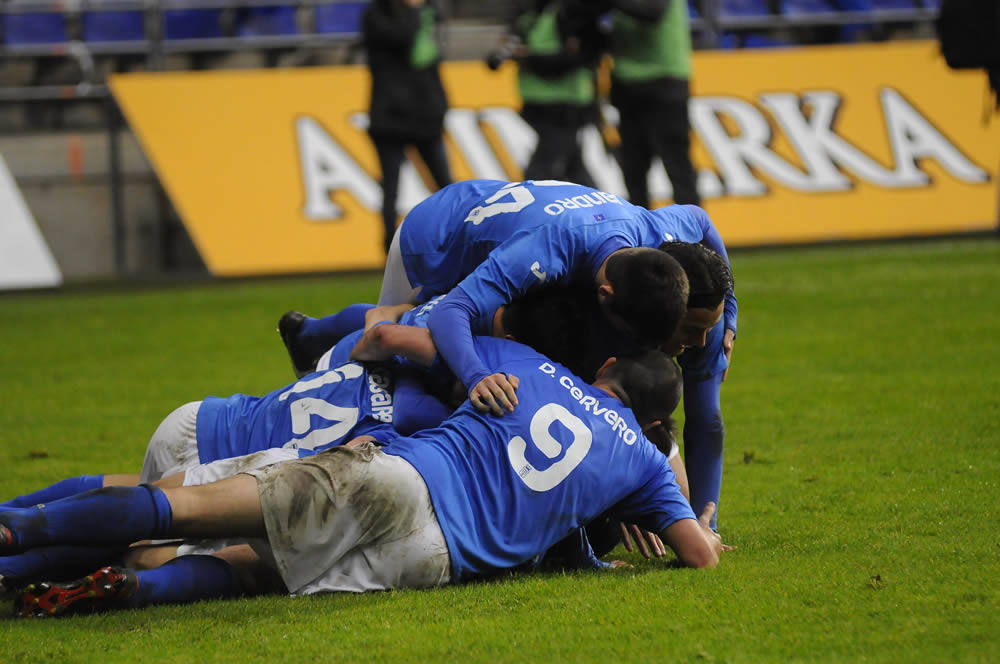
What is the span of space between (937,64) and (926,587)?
10936 mm

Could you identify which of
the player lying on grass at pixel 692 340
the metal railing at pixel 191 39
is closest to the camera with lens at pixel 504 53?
the metal railing at pixel 191 39

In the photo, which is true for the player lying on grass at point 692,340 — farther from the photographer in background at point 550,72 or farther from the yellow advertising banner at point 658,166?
the yellow advertising banner at point 658,166

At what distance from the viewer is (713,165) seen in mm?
12641

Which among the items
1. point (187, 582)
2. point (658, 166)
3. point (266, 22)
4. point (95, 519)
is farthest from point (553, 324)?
point (266, 22)

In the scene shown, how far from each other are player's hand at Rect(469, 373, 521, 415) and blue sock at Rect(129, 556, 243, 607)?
804mm

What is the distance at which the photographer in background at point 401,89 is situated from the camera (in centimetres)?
1050

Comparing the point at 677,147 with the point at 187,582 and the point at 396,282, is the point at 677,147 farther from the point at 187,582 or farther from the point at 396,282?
the point at 187,582

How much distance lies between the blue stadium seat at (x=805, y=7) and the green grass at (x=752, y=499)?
5661 millimetres

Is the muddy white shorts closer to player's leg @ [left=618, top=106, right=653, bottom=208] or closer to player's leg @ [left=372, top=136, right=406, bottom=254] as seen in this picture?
player's leg @ [left=618, top=106, right=653, bottom=208]

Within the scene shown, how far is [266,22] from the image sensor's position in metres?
14.4

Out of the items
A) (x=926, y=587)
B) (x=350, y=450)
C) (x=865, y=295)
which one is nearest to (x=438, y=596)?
(x=350, y=450)

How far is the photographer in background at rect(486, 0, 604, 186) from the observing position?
10195 millimetres

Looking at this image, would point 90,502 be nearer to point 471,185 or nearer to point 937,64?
point 471,185

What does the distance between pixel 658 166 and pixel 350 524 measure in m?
9.48
